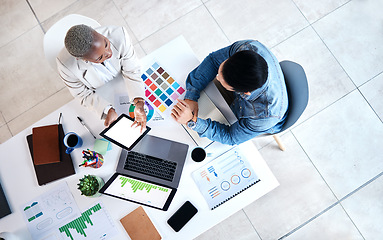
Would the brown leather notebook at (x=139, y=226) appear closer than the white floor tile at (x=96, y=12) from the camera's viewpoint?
Yes

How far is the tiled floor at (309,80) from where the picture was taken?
2.32 metres

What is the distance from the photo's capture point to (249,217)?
2336 mm

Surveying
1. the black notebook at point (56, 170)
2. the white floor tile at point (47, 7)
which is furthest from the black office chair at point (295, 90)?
the white floor tile at point (47, 7)

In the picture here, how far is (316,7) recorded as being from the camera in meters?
2.64

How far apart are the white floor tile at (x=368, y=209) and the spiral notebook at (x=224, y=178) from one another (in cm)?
132

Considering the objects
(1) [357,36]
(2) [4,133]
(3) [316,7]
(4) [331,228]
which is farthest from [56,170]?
(1) [357,36]

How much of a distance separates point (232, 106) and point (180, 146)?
424 mm

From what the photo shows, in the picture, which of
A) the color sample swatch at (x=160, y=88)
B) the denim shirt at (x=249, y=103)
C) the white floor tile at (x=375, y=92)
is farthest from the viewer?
the white floor tile at (x=375, y=92)

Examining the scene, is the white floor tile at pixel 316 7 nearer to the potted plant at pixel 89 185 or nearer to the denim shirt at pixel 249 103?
the denim shirt at pixel 249 103

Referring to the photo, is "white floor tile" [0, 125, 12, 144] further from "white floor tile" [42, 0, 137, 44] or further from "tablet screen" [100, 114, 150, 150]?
"tablet screen" [100, 114, 150, 150]

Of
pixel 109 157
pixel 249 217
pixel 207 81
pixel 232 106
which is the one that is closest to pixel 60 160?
pixel 109 157

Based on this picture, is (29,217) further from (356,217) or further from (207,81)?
(356,217)

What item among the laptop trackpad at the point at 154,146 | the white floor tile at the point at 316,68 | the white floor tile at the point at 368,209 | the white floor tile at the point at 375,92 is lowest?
the white floor tile at the point at 368,209

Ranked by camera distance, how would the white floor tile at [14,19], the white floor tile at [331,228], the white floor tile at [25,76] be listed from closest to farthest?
the white floor tile at [331,228], the white floor tile at [25,76], the white floor tile at [14,19]
